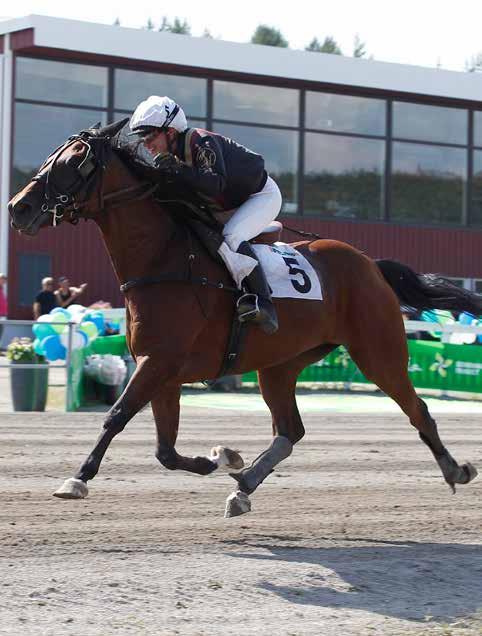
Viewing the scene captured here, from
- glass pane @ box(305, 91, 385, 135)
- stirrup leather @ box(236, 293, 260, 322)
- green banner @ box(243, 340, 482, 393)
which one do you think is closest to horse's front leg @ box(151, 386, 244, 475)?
stirrup leather @ box(236, 293, 260, 322)

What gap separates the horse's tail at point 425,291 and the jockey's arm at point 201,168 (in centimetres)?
190

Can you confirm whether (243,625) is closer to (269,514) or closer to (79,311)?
(269,514)

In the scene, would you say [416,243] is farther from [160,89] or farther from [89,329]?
[89,329]

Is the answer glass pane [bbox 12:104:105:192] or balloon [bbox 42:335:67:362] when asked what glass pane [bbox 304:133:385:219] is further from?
balloon [bbox 42:335:67:362]

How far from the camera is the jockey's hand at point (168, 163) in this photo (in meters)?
6.64

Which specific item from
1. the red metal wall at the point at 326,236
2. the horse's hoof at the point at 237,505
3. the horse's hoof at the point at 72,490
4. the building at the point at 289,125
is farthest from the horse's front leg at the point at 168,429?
the building at the point at 289,125

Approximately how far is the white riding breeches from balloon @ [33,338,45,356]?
23.1 ft

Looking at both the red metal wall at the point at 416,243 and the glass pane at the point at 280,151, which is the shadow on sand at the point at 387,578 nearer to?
the red metal wall at the point at 416,243

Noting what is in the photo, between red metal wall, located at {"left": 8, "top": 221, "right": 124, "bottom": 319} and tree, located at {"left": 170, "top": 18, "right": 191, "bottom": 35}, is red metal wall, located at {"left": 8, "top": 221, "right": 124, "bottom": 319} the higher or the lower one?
the lower one

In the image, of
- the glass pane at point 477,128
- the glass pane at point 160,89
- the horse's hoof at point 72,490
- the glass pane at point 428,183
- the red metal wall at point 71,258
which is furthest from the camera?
the glass pane at point 477,128

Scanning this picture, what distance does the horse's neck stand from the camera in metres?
Result: 6.67

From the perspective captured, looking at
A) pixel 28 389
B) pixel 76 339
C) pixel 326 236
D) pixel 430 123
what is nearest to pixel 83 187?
pixel 76 339

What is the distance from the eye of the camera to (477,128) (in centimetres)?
3209

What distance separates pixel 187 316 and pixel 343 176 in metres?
23.8
